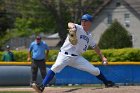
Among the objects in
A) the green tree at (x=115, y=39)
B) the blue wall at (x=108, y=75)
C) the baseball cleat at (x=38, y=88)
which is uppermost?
the baseball cleat at (x=38, y=88)

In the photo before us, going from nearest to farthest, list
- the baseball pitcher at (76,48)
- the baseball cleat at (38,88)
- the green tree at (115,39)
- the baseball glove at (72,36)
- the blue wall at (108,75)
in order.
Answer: the baseball glove at (72,36) < the baseball pitcher at (76,48) < the baseball cleat at (38,88) < the blue wall at (108,75) < the green tree at (115,39)

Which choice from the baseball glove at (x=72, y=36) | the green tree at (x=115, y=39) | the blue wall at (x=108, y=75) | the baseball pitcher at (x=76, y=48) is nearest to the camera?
the baseball glove at (x=72, y=36)

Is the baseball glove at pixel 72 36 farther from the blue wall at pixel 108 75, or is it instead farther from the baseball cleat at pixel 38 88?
the blue wall at pixel 108 75

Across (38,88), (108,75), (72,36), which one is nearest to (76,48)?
(72,36)

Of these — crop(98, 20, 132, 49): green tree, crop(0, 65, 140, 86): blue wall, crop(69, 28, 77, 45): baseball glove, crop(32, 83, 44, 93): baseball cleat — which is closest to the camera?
crop(69, 28, 77, 45): baseball glove

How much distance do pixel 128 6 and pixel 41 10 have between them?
32.3ft

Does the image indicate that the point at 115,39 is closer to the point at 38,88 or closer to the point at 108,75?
the point at 108,75

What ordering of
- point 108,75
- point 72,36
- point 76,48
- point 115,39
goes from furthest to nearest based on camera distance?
point 115,39 < point 108,75 < point 76,48 < point 72,36

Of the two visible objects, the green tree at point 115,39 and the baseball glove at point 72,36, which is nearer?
the baseball glove at point 72,36

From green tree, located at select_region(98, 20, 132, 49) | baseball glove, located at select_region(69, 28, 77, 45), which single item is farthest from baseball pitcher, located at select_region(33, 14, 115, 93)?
green tree, located at select_region(98, 20, 132, 49)

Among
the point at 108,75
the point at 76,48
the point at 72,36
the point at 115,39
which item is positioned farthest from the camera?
the point at 115,39

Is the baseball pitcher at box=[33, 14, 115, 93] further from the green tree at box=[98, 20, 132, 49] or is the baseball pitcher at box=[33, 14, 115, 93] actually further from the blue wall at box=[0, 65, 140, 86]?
the green tree at box=[98, 20, 132, 49]

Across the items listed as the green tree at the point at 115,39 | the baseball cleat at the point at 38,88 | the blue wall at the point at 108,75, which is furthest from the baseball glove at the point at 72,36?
the green tree at the point at 115,39

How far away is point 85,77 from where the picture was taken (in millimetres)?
19609
